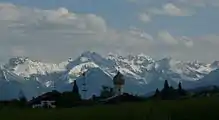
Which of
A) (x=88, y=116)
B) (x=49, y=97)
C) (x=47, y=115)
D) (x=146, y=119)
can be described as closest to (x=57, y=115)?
(x=47, y=115)

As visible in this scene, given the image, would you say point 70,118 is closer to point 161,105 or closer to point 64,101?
point 161,105

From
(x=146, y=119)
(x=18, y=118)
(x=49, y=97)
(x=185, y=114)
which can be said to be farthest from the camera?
(x=49, y=97)

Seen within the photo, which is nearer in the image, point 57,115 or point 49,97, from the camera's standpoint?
point 57,115

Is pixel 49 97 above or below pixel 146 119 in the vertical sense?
above

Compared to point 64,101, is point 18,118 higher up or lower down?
lower down

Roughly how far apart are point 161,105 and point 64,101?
4021cm

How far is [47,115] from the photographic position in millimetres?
36281

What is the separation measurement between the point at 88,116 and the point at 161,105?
4.04 m

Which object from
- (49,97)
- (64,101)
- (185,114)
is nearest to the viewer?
(185,114)

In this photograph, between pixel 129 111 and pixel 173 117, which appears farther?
pixel 129 111

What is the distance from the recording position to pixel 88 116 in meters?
33.9

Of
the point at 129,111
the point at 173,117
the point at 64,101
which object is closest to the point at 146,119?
the point at 173,117

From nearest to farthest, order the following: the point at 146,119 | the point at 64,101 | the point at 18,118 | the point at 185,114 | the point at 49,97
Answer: the point at 146,119 < the point at 185,114 < the point at 18,118 < the point at 64,101 < the point at 49,97

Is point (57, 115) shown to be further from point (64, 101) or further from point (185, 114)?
point (64, 101)
